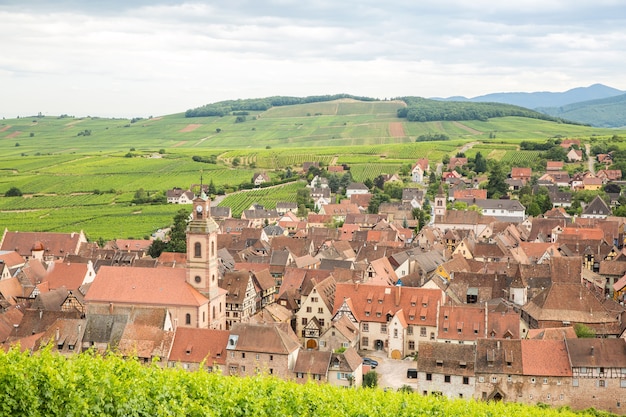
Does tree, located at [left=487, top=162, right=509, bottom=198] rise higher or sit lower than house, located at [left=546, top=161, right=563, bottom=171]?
lower

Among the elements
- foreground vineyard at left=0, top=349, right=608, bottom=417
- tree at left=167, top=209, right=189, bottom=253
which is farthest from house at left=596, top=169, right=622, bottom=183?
foreground vineyard at left=0, top=349, right=608, bottom=417

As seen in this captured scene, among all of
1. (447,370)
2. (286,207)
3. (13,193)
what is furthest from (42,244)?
(447,370)

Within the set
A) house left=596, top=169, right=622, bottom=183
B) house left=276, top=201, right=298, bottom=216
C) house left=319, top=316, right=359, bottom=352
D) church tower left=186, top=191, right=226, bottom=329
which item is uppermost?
church tower left=186, top=191, right=226, bottom=329

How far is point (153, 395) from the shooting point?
27.3 m

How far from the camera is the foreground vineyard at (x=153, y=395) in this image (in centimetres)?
2469

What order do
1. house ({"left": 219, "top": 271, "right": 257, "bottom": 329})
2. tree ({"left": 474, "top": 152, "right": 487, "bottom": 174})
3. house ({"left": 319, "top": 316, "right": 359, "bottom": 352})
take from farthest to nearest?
tree ({"left": 474, "top": 152, "right": 487, "bottom": 174}), house ({"left": 219, "top": 271, "right": 257, "bottom": 329}), house ({"left": 319, "top": 316, "right": 359, "bottom": 352})

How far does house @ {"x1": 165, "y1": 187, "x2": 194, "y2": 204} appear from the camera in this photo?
563 feet

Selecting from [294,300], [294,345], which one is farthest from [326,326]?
[294,345]

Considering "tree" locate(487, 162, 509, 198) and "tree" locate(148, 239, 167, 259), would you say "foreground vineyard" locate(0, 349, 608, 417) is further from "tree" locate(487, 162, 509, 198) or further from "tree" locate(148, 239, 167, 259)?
"tree" locate(487, 162, 509, 198)

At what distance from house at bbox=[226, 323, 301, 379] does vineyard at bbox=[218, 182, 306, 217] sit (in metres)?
106

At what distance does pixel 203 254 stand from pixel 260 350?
15.1 m

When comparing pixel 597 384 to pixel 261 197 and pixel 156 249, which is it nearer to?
pixel 156 249

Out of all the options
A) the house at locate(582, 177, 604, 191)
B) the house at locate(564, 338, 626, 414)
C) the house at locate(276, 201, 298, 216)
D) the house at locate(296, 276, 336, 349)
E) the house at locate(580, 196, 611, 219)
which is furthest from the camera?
the house at locate(582, 177, 604, 191)

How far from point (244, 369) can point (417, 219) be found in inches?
3803
